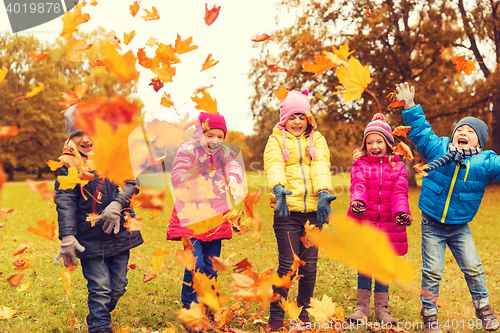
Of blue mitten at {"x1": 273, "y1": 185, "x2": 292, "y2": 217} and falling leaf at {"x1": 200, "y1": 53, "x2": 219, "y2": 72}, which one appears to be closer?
falling leaf at {"x1": 200, "y1": 53, "x2": 219, "y2": 72}

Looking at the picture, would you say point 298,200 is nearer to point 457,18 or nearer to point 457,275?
point 457,275

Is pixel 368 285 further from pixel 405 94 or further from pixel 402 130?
pixel 405 94

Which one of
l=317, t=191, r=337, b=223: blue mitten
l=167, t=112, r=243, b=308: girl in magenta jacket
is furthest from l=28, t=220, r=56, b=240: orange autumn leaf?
l=317, t=191, r=337, b=223: blue mitten

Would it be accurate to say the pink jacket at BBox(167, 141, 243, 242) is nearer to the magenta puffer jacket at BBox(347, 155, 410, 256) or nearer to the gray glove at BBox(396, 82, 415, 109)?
the magenta puffer jacket at BBox(347, 155, 410, 256)

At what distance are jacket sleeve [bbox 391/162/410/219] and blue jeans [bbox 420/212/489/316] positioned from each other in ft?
0.82

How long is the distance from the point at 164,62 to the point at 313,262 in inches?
74.5

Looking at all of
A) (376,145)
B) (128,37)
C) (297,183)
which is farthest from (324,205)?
(128,37)

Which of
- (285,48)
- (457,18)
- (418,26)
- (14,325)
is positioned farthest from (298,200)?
(457,18)

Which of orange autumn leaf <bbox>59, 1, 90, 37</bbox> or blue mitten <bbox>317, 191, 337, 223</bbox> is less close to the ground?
orange autumn leaf <bbox>59, 1, 90, 37</bbox>

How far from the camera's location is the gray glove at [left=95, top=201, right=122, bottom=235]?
96.3 inches

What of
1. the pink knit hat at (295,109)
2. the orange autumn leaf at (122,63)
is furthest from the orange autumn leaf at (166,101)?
the pink knit hat at (295,109)

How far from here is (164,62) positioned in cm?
214

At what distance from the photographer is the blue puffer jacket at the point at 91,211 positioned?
2.49 metres

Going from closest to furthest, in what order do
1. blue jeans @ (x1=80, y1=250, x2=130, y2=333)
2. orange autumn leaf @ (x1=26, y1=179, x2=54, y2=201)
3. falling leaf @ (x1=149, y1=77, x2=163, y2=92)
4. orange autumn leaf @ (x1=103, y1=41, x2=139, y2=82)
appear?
1. orange autumn leaf @ (x1=103, y1=41, x2=139, y2=82)
2. orange autumn leaf @ (x1=26, y1=179, x2=54, y2=201)
3. falling leaf @ (x1=149, y1=77, x2=163, y2=92)
4. blue jeans @ (x1=80, y1=250, x2=130, y2=333)
